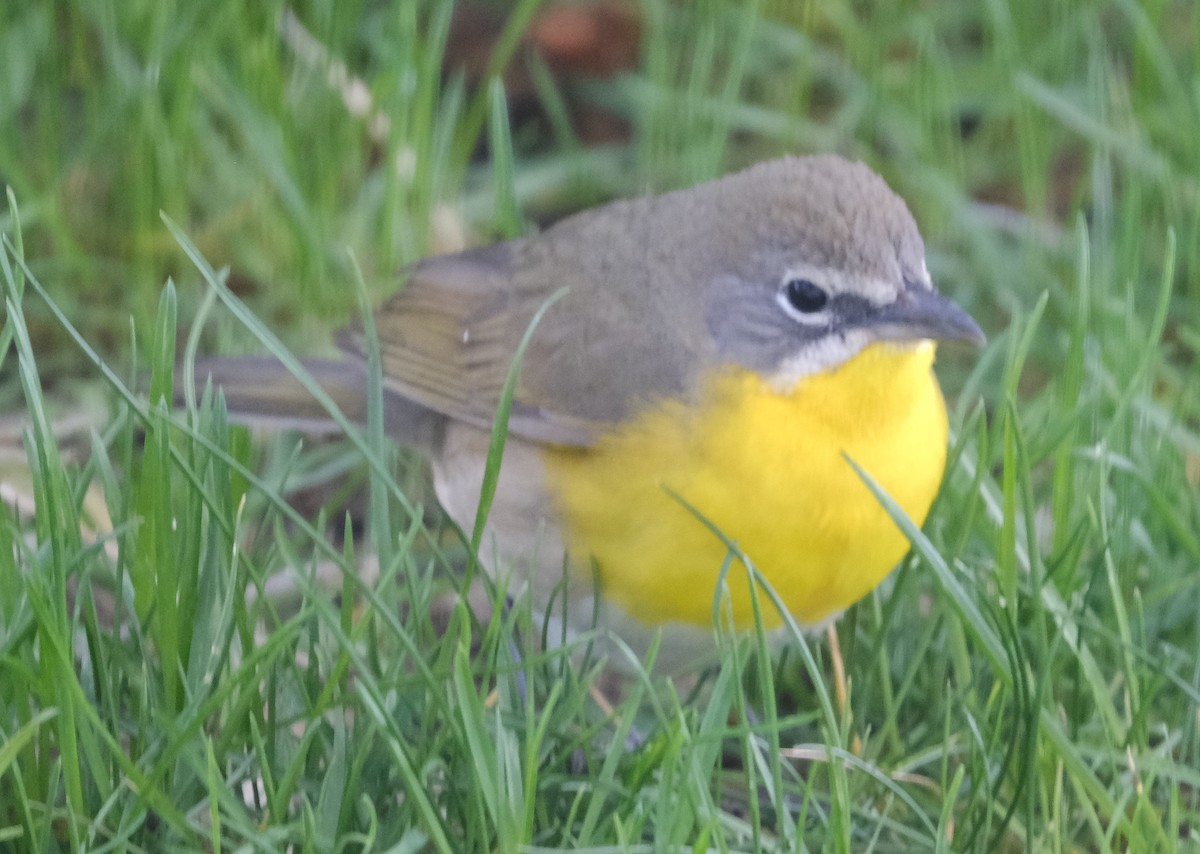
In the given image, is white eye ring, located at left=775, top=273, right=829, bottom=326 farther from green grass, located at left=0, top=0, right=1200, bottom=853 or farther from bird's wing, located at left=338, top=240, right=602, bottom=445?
bird's wing, located at left=338, top=240, right=602, bottom=445

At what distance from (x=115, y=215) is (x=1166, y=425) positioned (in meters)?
2.97

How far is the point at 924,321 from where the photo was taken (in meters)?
3.05

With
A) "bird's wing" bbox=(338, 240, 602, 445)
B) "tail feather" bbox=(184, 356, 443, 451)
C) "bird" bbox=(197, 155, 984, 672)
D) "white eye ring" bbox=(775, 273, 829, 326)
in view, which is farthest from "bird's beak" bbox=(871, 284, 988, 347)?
"tail feather" bbox=(184, 356, 443, 451)

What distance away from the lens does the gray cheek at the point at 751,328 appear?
3.18 metres

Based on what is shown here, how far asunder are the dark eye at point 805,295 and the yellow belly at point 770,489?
138 millimetres

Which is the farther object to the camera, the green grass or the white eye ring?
the white eye ring

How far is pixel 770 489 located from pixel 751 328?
371mm

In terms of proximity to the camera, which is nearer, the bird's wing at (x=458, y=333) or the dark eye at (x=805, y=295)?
the dark eye at (x=805, y=295)

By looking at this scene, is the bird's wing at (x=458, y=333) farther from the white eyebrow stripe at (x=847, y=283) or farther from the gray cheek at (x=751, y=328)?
the white eyebrow stripe at (x=847, y=283)

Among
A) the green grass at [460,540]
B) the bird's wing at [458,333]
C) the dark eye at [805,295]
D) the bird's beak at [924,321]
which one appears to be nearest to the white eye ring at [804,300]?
the dark eye at [805,295]

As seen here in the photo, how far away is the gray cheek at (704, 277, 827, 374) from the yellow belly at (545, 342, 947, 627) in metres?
0.05

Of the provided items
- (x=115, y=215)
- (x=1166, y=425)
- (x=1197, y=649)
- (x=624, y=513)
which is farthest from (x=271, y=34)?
(x=1197, y=649)

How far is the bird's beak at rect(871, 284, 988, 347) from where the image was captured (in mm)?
3037

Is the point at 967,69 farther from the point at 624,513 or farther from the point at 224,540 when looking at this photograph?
the point at 224,540
